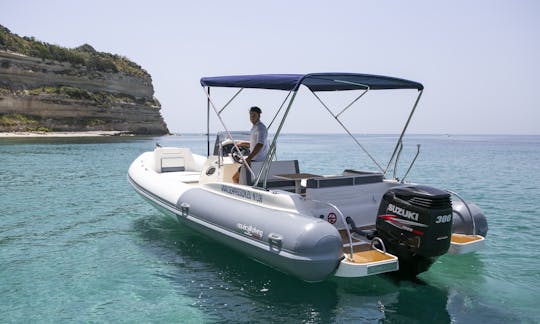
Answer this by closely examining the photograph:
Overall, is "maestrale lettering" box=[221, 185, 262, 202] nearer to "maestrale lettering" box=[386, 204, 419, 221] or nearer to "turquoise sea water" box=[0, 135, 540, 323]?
"turquoise sea water" box=[0, 135, 540, 323]

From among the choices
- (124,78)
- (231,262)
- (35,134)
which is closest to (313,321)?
(231,262)

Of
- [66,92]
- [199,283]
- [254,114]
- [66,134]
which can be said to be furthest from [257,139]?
[66,92]

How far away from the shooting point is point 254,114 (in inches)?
253

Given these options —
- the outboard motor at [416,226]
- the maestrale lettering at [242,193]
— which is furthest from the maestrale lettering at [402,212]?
the maestrale lettering at [242,193]

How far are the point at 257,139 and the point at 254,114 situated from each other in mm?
415

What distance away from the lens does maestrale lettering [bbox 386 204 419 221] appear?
4.27m

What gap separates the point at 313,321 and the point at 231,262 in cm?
195

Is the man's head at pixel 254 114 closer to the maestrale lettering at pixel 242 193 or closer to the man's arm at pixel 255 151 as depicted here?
the man's arm at pixel 255 151

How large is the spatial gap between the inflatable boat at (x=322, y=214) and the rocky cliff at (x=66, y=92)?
44731 millimetres

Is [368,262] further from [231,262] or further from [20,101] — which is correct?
[20,101]

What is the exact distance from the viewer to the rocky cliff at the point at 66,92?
4453cm

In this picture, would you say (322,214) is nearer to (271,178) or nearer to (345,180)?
(345,180)

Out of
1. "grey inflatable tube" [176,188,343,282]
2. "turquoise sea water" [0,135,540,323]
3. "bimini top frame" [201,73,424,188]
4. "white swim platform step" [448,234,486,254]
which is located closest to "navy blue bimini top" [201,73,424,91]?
"bimini top frame" [201,73,424,188]

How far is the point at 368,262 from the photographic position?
13.8 ft
